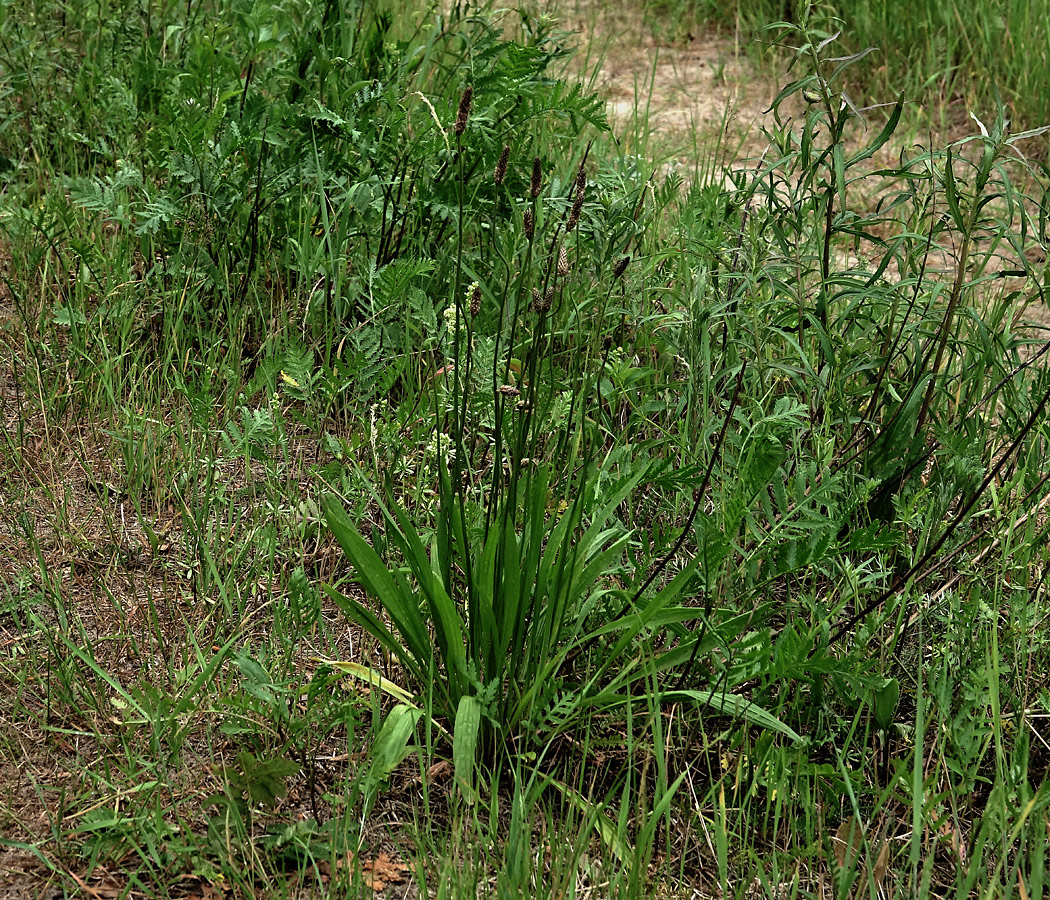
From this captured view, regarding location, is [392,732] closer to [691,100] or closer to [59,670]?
[59,670]

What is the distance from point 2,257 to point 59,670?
166 cm

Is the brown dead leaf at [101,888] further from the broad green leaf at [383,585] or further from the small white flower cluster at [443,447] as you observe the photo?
the small white flower cluster at [443,447]

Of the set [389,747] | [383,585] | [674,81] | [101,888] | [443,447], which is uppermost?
[674,81]

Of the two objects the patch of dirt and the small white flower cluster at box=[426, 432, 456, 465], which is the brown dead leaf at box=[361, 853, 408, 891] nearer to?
the small white flower cluster at box=[426, 432, 456, 465]

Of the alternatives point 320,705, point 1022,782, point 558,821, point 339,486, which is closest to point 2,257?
point 339,486

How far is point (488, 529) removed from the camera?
6.22ft

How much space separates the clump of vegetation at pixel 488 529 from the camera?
1.75 meters

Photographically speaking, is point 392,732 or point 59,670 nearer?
point 392,732

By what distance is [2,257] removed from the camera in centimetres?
313

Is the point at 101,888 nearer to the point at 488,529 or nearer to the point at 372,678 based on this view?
the point at 372,678

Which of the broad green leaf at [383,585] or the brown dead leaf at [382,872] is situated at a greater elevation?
the broad green leaf at [383,585]

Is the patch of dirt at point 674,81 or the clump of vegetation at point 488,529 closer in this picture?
the clump of vegetation at point 488,529

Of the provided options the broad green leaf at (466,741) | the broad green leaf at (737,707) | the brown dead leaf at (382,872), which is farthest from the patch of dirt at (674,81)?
the brown dead leaf at (382,872)

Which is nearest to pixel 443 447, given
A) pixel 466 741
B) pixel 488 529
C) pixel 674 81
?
pixel 488 529
